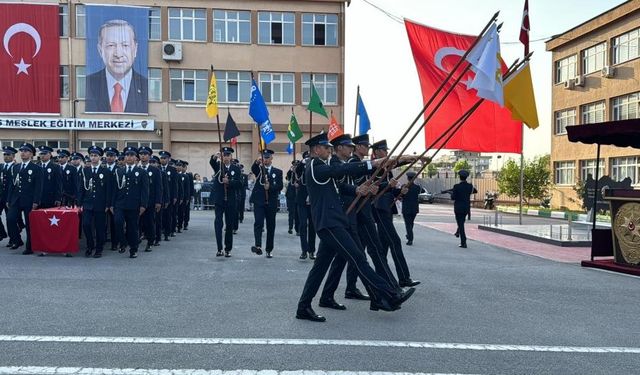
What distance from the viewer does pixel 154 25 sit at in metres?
36.8

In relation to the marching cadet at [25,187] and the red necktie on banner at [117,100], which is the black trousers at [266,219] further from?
the red necktie on banner at [117,100]

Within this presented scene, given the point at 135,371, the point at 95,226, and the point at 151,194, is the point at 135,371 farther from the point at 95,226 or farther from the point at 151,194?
the point at 151,194

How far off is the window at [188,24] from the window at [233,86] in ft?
8.78

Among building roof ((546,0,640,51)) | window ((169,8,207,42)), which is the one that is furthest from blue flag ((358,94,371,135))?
window ((169,8,207,42))

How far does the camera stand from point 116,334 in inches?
221

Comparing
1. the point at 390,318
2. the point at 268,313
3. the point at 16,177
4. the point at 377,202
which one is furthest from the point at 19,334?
the point at 16,177

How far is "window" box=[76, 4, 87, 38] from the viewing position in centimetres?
3616

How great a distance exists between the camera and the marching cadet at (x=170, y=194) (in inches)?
557

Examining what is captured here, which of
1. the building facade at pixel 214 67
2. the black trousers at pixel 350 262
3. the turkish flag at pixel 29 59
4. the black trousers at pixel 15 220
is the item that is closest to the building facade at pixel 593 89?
the building facade at pixel 214 67

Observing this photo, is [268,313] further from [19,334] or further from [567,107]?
[567,107]

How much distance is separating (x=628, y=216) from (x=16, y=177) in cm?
1120

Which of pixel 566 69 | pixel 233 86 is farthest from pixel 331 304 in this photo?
pixel 566 69

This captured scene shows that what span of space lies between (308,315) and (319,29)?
33.6 meters

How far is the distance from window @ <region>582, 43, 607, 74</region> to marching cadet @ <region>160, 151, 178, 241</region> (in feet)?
94.2
